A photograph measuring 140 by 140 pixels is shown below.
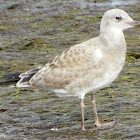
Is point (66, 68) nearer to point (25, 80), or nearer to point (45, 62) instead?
point (25, 80)

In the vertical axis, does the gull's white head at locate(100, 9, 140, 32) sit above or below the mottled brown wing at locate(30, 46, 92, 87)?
above

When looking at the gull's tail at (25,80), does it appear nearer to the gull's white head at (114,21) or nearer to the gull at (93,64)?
the gull at (93,64)

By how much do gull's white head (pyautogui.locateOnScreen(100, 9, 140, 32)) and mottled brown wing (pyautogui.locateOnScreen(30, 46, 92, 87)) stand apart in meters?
0.40

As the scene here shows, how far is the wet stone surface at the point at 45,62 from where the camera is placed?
851 centimetres

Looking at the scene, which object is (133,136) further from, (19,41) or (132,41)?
(19,41)

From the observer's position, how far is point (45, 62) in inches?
479

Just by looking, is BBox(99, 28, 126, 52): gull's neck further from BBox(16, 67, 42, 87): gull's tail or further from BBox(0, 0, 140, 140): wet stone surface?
BBox(16, 67, 42, 87): gull's tail

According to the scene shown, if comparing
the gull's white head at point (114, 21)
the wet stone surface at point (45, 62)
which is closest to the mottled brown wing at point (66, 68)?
the gull's white head at point (114, 21)

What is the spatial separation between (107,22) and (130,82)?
223 cm

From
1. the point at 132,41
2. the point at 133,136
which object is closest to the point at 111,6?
the point at 132,41

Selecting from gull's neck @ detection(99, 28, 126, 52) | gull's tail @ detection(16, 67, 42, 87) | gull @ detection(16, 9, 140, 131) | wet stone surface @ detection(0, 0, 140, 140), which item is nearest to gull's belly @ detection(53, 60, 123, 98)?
gull @ detection(16, 9, 140, 131)

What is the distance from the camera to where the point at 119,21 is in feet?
28.1

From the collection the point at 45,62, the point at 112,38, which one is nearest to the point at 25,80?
the point at 112,38

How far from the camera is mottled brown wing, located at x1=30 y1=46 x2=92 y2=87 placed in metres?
8.48
